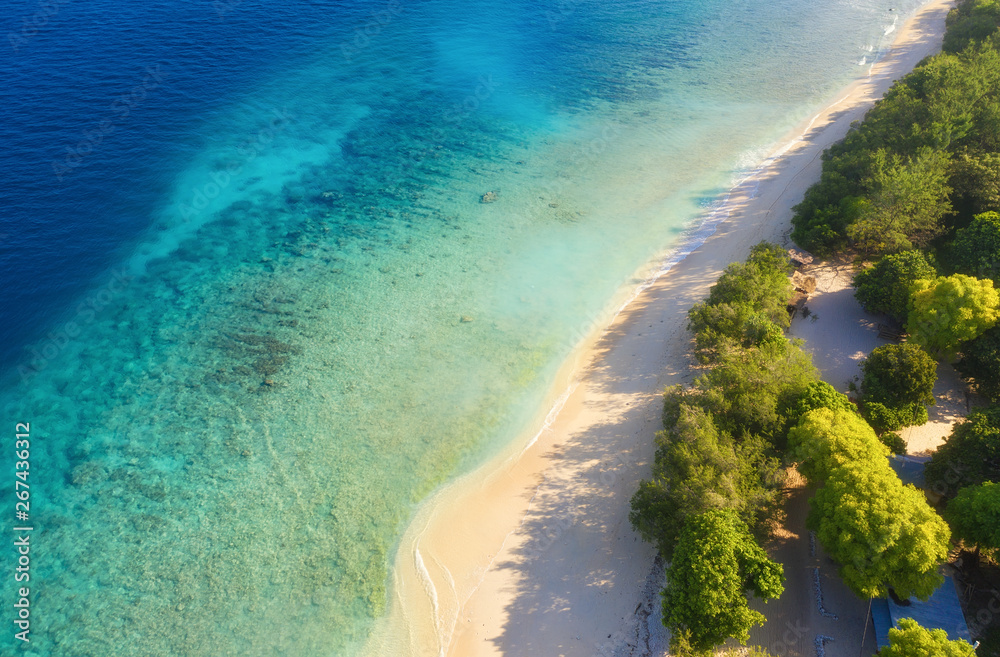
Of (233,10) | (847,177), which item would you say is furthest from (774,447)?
(233,10)

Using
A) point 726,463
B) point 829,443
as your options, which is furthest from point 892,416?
point 726,463

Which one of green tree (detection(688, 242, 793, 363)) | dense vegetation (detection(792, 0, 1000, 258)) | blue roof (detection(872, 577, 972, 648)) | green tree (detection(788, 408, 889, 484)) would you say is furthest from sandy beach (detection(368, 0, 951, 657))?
dense vegetation (detection(792, 0, 1000, 258))

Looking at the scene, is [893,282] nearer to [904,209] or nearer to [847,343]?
[847,343]

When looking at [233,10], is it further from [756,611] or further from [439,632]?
[756,611]

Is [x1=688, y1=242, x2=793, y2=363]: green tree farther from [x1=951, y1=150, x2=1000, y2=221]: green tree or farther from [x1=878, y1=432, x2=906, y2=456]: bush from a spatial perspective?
[x1=951, y1=150, x2=1000, y2=221]: green tree

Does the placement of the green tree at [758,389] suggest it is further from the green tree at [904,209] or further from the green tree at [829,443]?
the green tree at [904,209]
